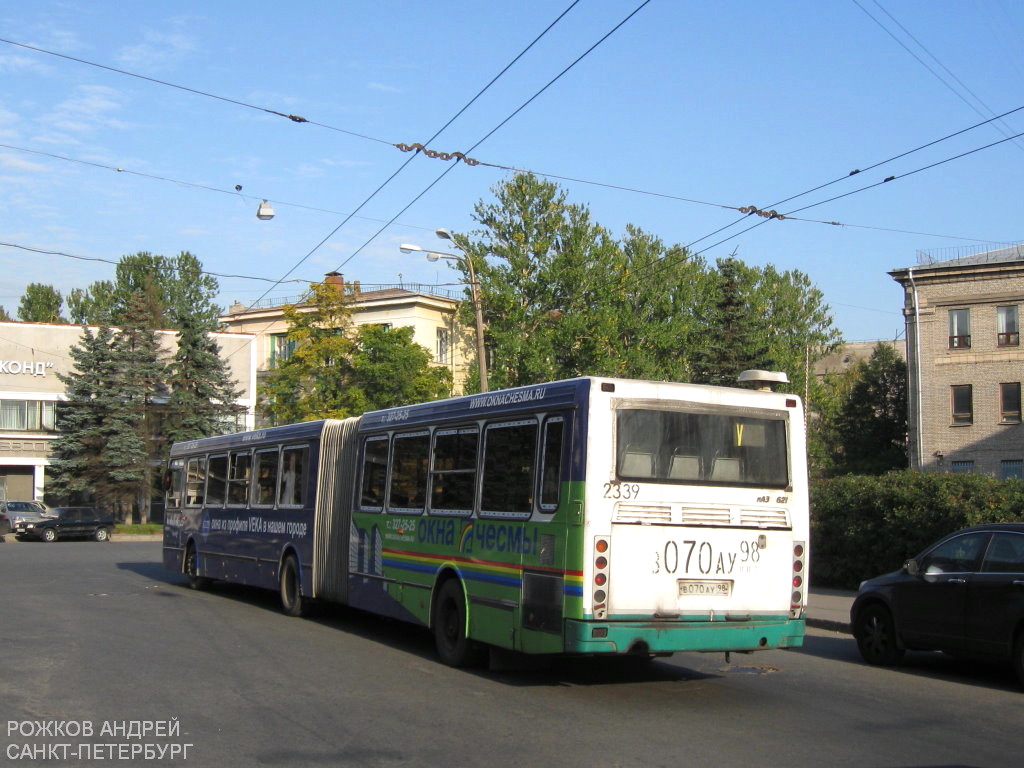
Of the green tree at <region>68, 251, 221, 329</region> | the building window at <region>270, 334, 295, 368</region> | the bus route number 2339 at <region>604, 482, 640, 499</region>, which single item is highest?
the green tree at <region>68, 251, 221, 329</region>

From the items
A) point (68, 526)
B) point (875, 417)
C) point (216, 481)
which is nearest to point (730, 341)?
point (875, 417)

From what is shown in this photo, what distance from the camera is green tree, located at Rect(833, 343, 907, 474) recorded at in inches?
2345

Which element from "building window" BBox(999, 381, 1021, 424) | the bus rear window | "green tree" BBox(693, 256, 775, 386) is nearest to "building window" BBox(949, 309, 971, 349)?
"building window" BBox(999, 381, 1021, 424)

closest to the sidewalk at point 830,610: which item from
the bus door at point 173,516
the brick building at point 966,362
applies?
the bus door at point 173,516

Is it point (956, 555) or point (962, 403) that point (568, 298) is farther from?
point (956, 555)

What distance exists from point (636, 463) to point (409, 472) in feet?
13.4

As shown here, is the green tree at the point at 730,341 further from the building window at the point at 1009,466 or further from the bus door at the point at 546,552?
the bus door at the point at 546,552

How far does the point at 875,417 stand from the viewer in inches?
2378

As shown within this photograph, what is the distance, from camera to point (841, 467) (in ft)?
201

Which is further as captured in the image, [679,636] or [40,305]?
[40,305]

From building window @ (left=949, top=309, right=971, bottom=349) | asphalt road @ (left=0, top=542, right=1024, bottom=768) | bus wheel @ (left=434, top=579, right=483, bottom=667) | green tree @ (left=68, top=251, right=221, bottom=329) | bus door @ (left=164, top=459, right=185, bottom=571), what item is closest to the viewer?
asphalt road @ (left=0, top=542, right=1024, bottom=768)

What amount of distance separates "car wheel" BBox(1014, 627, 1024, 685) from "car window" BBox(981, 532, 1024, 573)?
593 mm

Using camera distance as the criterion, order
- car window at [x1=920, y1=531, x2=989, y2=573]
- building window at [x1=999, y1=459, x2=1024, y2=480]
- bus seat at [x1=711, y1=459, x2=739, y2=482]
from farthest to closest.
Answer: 1. building window at [x1=999, y1=459, x2=1024, y2=480]
2. car window at [x1=920, y1=531, x2=989, y2=573]
3. bus seat at [x1=711, y1=459, x2=739, y2=482]

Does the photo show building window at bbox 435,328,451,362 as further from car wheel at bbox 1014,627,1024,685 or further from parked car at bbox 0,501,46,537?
car wheel at bbox 1014,627,1024,685
